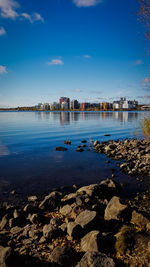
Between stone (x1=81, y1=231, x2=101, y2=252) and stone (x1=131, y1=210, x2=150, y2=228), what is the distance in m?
2.00

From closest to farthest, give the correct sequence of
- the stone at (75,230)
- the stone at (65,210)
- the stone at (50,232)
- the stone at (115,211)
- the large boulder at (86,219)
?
the stone at (75,230)
the stone at (50,232)
the large boulder at (86,219)
the stone at (115,211)
the stone at (65,210)

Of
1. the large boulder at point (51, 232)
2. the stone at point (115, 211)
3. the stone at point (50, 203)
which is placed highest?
the stone at point (115, 211)

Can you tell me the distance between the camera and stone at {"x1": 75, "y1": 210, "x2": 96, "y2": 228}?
6137 mm

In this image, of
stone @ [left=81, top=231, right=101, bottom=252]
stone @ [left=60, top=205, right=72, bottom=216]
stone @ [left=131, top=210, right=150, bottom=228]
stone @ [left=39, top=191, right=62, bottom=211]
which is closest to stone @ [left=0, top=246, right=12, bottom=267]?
stone @ [left=81, top=231, right=101, bottom=252]

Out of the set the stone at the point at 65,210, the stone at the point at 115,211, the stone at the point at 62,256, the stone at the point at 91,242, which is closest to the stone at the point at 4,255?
the stone at the point at 62,256

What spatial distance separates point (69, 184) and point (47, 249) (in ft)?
21.5

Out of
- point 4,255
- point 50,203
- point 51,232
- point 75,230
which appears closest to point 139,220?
point 75,230

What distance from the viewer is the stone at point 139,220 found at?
6.18 m

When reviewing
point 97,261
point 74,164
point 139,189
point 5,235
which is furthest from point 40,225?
point 74,164

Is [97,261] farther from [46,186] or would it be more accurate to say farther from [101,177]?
[101,177]

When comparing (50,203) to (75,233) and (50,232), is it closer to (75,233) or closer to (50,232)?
(50,232)

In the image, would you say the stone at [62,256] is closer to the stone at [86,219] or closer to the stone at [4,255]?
the stone at [86,219]

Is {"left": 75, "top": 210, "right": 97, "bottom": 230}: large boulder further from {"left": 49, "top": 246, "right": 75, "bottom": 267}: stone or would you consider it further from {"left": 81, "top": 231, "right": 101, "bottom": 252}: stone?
{"left": 49, "top": 246, "right": 75, "bottom": 267}: stone

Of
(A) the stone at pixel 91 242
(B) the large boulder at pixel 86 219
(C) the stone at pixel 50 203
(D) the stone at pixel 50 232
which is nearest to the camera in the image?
(A) the stone at pixel 91 242
